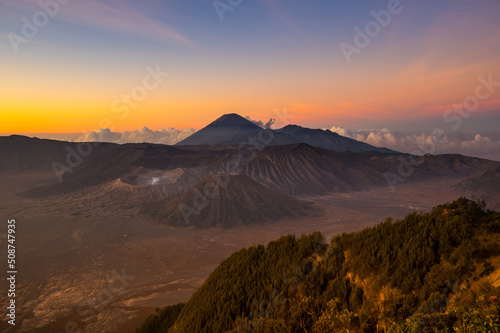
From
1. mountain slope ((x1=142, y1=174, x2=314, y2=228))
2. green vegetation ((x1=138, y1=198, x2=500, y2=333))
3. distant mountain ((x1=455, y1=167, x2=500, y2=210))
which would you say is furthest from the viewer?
distant mountain ((x1=455, y1=167, x2=500, y2=210))

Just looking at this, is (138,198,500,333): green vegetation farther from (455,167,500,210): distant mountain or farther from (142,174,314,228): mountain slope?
(455,167,500,210): distant mountain

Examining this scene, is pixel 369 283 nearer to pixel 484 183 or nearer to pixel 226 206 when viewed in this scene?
pixel 226 206

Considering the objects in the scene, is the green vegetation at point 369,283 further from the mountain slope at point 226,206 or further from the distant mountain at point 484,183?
the distant mountain at point 484,183

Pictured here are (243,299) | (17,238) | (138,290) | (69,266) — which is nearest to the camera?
(243,299)

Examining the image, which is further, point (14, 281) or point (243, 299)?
point (14, 281)

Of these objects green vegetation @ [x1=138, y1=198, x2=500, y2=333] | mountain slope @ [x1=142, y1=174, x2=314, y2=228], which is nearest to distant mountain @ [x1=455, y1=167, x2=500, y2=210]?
mountain slope @ [x1=142, y1=174, x2=314, y2=228]

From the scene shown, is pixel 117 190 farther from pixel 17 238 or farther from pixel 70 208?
pixel 17 238

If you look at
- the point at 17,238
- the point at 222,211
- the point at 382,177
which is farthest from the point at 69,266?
the point at 382,177
